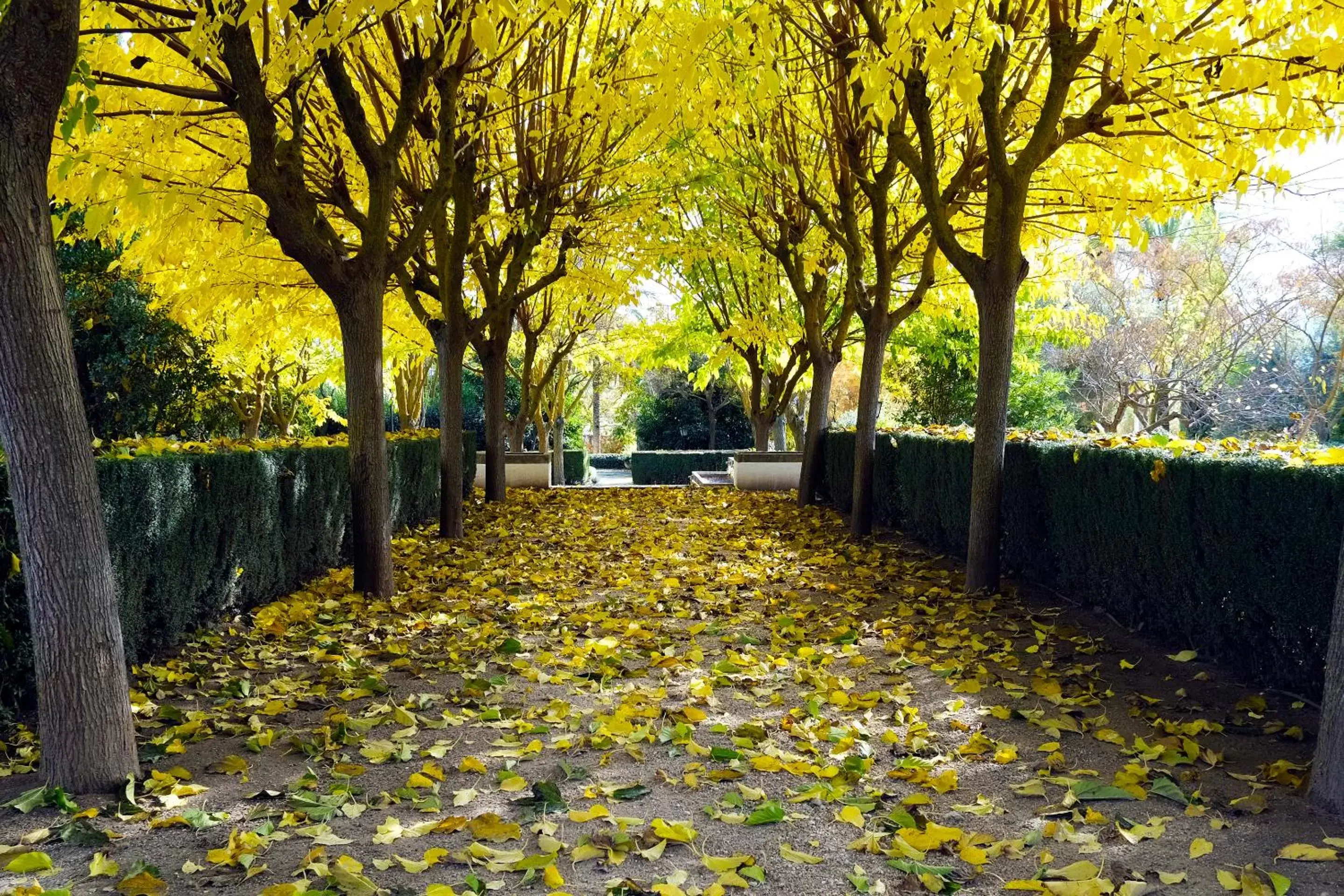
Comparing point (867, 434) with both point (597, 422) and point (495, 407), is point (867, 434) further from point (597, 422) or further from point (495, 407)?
point (597, 422)

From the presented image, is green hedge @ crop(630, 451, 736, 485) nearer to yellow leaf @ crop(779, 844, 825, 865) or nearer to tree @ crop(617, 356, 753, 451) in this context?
tree @ crop(617, 356, 753, 451)

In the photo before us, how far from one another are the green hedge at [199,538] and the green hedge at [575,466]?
21.0 metres

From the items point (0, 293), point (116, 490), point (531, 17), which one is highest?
point (531, 17)

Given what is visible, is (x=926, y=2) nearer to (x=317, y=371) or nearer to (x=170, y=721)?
(x=170, y=721)

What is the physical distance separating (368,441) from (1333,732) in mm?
6378

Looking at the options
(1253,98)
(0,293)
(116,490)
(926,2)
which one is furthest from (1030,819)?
(1253,98)

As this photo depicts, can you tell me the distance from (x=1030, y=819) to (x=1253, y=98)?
765 centimetres

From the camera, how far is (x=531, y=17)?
997 centimetres

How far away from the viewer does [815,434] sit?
1498 cm

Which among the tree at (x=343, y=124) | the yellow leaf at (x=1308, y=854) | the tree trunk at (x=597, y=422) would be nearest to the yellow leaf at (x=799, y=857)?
the yellow leaf at (x=1308, y=854)

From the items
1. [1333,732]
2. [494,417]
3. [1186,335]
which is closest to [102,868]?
[1333,732]

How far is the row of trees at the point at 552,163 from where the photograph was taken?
3.65m

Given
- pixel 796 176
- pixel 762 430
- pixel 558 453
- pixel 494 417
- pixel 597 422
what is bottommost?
pixel 558 453

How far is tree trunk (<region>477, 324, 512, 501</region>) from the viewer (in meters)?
15.5
